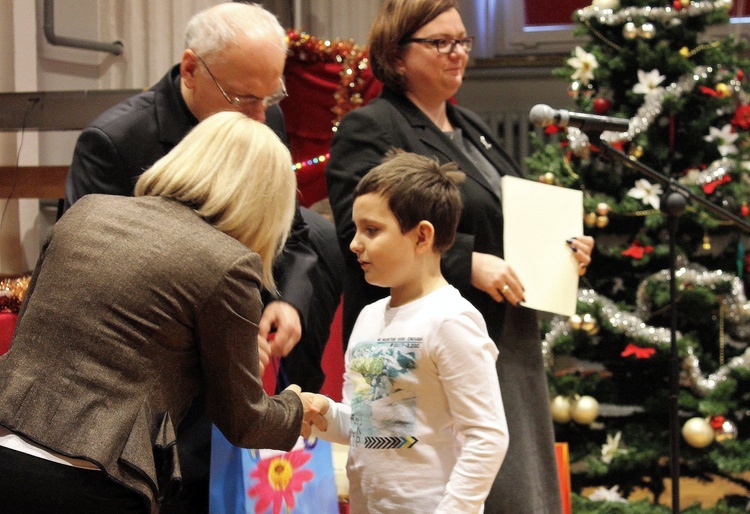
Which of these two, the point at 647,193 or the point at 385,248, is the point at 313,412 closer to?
the point at 385,248

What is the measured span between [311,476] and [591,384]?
8.64 feet

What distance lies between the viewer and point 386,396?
176cm

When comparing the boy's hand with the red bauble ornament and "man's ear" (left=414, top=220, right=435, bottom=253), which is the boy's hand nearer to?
"man's ear" (left=414, top=220, right=435, bottom=253)

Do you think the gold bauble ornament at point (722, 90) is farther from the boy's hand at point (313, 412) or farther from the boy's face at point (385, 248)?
the boy's hand at point (313, 412)

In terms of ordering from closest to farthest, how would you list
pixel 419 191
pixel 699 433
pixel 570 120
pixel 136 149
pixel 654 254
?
pixel 419 191, pixel 136 149, pixel 570 120, pixel 699 433, pixel 654 254

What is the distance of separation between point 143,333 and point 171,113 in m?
0.75

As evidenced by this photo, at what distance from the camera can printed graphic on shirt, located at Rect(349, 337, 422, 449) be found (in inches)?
68.3

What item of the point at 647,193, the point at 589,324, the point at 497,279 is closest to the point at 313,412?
the point at 497,279

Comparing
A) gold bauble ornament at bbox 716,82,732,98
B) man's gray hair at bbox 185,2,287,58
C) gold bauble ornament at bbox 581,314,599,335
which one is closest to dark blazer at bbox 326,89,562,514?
man's gray hair at bbox 185,2,287,58

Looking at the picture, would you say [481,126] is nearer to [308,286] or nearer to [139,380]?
[308,286]

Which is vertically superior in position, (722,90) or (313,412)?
(722,90)

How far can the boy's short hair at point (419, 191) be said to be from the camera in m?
1.85

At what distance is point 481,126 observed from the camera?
245 centimetres

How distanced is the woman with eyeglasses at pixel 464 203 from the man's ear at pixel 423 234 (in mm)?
224
